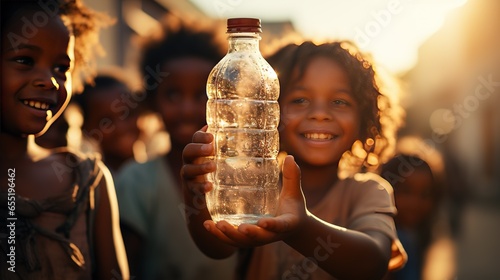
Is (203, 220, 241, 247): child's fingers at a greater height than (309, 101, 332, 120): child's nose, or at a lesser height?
lesser

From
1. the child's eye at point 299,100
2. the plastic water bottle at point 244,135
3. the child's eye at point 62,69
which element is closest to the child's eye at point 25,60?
the child's eye at point 62,69

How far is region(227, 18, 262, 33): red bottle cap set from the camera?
11.3ft

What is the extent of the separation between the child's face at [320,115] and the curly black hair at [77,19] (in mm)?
1149

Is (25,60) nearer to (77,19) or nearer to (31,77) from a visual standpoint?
(31,77)

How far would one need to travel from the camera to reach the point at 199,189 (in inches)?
141

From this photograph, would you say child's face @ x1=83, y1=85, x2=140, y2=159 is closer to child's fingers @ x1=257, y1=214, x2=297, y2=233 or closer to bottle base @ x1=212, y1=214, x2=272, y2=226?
bottle base @ x1=212, y1=214, x2=272, y2=226

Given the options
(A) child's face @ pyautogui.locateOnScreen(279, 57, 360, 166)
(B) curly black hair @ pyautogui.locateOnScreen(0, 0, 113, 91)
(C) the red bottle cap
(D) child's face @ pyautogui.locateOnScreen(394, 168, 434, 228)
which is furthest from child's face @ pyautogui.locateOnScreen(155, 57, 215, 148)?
(D) child's face @ pyautogui.locateOnScreen(394, 168, 434, 228)

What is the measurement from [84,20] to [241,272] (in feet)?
4.86

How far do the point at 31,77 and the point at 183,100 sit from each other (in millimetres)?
1402

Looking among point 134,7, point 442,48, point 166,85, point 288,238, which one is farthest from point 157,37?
point 442,48

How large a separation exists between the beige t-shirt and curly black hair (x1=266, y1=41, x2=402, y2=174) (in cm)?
37

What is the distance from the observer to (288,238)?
3424mm

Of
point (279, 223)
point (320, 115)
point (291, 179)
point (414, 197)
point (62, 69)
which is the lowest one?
point (414, 197)

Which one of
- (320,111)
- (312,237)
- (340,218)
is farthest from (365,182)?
(312,237)
